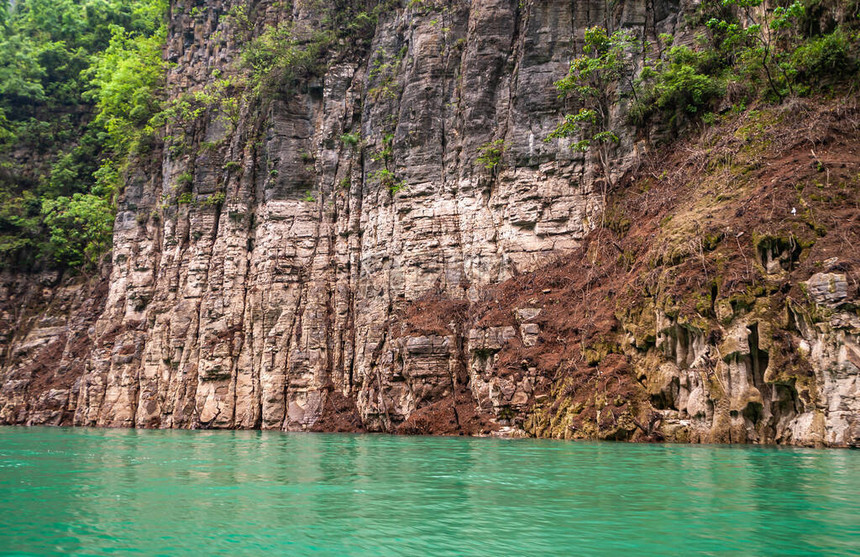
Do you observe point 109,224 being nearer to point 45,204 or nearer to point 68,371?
point 45,204

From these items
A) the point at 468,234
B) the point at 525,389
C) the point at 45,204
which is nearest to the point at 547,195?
the point at 468,234

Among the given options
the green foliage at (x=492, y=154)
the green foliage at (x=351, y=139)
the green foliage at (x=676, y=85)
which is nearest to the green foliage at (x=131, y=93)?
the green foliage at (x=351, y=139)

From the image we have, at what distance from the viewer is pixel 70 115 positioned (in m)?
47.1

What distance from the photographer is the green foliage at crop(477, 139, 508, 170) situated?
89.4 feet

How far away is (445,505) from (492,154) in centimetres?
2172

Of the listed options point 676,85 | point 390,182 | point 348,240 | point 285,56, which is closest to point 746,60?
point 676,85

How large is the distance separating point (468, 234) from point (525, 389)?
8.67 m

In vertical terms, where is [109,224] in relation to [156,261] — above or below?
above

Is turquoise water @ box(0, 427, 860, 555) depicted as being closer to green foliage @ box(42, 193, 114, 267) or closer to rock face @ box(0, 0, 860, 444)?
rock face @ box(0, 0, 860, 444)

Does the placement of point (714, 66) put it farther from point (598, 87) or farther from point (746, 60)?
point (598, 87)

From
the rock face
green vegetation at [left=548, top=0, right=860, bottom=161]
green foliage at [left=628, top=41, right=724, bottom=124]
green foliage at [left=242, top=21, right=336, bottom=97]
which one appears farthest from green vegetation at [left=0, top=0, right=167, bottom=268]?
green foliage at [left=628, top=41, right=724, bottom=124]

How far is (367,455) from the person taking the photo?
46.5ft

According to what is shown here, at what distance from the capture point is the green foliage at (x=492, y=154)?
27.2 metres

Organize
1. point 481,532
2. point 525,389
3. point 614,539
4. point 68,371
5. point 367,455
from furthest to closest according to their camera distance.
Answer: point 68,371, point 525,389, point 367,455, point 481,532, point 614,539
